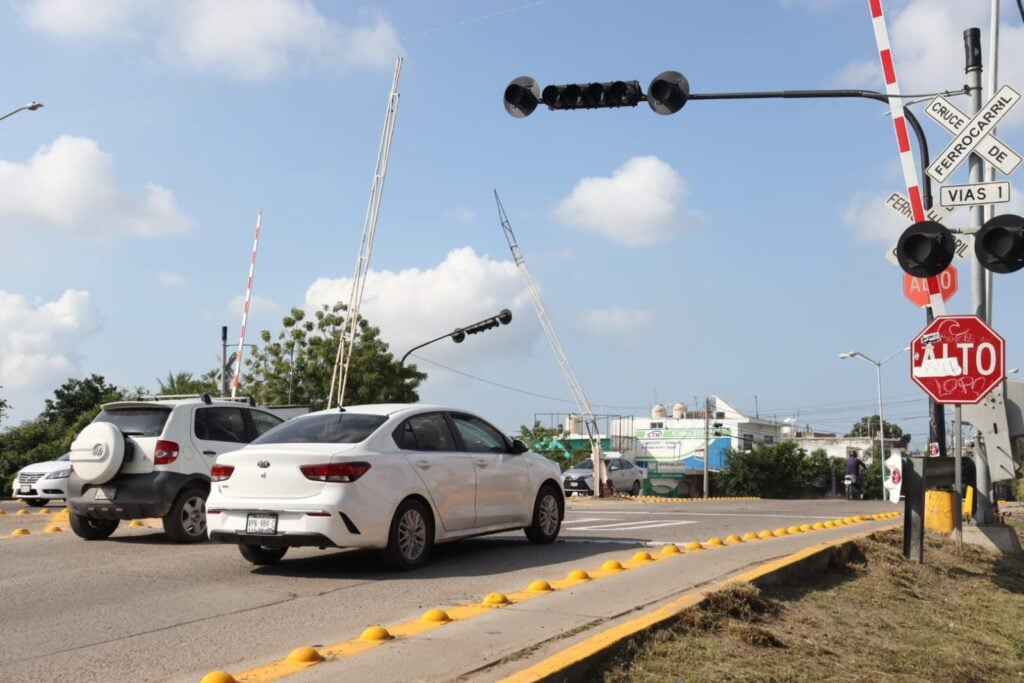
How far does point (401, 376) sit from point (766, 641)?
1828 inches

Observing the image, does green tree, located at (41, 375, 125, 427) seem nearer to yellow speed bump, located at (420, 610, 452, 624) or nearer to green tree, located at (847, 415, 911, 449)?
yellow speed bump, located at (420, 610, 452, 624)

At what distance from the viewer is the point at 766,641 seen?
6.41m

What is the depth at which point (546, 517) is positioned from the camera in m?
11.5

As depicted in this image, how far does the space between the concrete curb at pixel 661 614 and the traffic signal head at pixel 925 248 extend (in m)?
2.87

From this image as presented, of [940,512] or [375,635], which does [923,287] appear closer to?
[940,512]

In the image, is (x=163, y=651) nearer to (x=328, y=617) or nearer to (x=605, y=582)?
(x=328, y=617)

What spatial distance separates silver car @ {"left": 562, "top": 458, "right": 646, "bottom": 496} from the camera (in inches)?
1512

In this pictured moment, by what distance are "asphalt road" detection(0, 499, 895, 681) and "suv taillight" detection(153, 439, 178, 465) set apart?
949 mm

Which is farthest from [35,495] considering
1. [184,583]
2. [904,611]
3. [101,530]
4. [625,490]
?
[625,490]

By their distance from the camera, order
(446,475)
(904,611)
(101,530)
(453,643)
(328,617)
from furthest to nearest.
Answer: (101,530)
(446,475)
(904,611)
(328,617)
(453,643)

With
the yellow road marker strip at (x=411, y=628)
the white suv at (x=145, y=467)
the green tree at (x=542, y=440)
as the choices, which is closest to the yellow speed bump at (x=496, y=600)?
the yellow road marker strip at (x=411, y=628)

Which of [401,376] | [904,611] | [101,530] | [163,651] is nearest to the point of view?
[163,651]

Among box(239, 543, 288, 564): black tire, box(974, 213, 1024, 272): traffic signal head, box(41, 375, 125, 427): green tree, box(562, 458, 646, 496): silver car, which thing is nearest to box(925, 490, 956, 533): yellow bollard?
box(974, 213, 1024, 272): traffic signal head

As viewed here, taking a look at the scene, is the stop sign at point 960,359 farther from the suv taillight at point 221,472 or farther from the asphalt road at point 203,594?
the suv taillight at point 221,472
